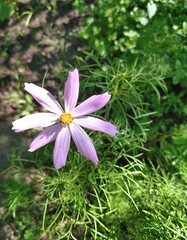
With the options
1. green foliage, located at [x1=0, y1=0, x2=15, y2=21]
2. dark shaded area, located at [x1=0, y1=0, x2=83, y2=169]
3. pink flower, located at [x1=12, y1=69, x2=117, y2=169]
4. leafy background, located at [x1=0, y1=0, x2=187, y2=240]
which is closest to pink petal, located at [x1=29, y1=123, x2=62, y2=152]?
pink flower, located at [x1=12, y1=69, x2=117, y2=169]

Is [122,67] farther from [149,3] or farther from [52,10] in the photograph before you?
[52,10]

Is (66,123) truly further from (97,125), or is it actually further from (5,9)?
(5,9)

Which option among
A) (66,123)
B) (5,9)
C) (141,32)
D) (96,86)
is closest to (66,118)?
(66,123)

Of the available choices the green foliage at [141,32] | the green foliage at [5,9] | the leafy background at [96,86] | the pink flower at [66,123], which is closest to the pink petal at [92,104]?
the pink flower at [66,123]

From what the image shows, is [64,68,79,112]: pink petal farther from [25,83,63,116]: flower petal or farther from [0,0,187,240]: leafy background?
[0,0,187,240]: leafy background

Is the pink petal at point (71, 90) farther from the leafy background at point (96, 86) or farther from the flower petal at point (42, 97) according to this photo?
the leafy background at point (96, 86)

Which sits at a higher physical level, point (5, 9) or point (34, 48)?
→ point (5, 9)

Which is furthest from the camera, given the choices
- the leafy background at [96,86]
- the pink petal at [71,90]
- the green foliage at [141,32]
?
the green foliage at [141,32]
